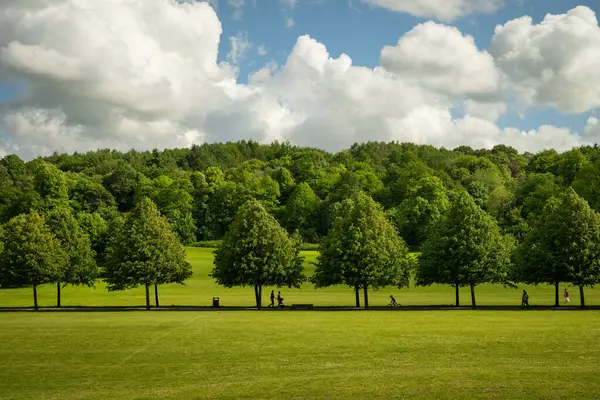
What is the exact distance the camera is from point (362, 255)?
181 feet

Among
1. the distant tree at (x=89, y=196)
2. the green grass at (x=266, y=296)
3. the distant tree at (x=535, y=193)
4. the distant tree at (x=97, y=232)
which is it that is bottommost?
the green grass at (x=266, y=296)

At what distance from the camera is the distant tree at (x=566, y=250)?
5056cm

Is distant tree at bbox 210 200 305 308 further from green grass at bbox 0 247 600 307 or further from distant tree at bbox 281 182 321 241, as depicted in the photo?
distant tree at bbox 281 182 321 241

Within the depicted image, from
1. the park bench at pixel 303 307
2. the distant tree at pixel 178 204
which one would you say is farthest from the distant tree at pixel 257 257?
the distant tree at pixel 178 204

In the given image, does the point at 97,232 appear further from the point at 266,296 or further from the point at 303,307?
the point at 303,307

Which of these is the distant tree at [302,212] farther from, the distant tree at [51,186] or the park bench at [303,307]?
the park bench at [303,307]

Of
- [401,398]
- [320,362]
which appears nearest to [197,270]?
[320,362]

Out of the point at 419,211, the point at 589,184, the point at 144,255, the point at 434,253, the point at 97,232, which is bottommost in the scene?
the point at 434,253

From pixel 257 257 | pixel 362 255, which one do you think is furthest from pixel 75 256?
pixel 362 255

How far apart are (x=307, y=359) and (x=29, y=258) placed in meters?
41.7

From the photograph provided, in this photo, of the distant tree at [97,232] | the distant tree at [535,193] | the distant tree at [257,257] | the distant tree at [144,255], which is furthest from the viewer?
the distant tree at [535,193]

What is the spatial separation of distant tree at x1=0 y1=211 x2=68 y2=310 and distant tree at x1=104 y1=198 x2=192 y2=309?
5275 millimetres

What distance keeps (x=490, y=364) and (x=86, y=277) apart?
5011 cm

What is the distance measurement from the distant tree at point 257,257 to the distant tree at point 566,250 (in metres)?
21.9
